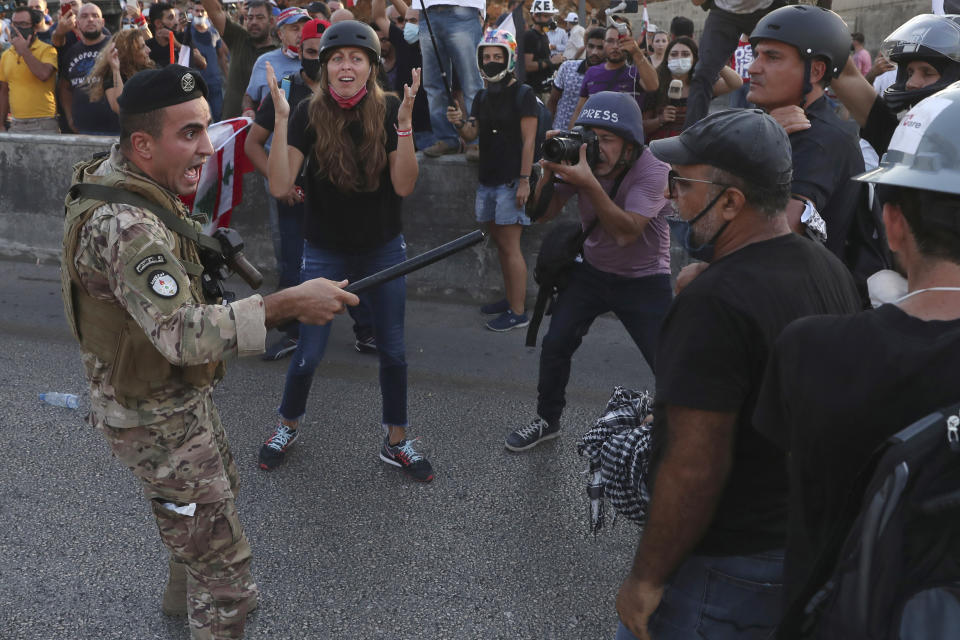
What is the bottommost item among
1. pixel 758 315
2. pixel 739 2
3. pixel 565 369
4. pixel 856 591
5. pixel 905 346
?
pixel 565 369

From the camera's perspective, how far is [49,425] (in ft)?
15.6

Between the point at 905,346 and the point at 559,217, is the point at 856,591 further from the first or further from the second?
the point at 559,217

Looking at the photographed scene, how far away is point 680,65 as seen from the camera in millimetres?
7250

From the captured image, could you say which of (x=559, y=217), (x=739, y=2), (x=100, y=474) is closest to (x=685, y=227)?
(x=100, y=474)

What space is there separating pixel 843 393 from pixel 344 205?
124 inches

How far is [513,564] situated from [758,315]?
2.04 meters

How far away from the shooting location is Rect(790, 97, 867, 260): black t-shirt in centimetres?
310

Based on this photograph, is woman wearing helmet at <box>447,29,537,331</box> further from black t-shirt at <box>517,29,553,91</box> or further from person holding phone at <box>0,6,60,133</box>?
person holding phone at <box>0,6,60,133</box>

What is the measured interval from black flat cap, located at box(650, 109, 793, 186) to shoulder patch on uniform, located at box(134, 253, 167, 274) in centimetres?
145

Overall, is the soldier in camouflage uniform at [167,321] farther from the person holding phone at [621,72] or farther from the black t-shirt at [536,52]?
the black t-shirt at [536,52]

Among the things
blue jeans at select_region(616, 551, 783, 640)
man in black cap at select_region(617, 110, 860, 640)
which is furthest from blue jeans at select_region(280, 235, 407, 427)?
blue jeans at select_region(616, 551, 783, 640)

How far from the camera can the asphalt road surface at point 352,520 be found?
318cm

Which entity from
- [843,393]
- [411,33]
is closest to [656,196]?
[843,393]

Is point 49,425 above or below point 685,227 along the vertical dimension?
below
